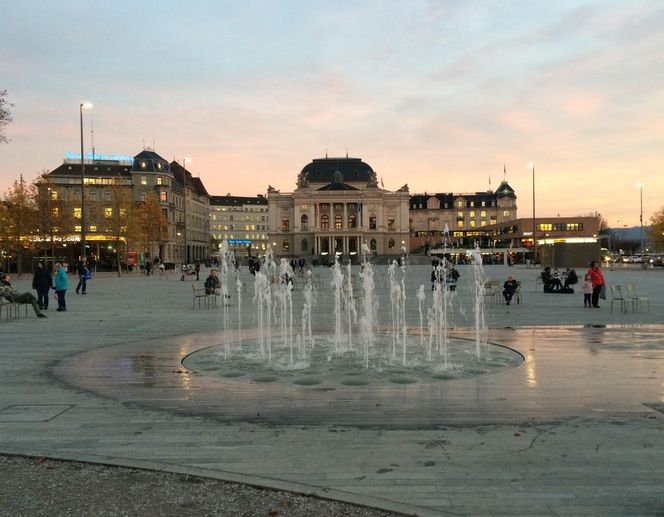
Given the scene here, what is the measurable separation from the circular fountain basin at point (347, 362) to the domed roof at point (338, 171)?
128 metres

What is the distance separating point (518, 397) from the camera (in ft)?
23.9

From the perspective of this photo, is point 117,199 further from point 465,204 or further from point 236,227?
point 465,204

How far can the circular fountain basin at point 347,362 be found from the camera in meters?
8.55

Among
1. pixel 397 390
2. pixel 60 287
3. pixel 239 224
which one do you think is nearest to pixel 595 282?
pixel 397 390

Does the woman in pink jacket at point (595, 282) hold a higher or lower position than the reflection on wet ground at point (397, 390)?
higher

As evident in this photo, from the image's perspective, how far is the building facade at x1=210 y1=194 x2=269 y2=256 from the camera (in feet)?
532

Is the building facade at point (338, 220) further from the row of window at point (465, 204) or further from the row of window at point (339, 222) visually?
the row of window at point (465, 204)

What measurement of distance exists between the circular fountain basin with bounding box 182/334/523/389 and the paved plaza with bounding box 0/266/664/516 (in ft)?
→ 0.99

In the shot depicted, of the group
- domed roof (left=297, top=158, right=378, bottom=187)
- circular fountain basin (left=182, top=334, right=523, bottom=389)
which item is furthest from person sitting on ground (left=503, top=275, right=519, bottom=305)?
domed roof (left=297, top=158, right=378, bottom=187)

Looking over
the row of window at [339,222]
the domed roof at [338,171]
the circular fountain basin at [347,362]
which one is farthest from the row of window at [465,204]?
the circular fountain basin at [347,362]

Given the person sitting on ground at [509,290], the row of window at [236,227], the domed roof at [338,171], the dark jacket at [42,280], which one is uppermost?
the domed roof at [338,171]

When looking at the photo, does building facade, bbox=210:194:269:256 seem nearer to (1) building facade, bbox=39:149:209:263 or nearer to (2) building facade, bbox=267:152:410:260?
(2) building facade, bbox=267:152:410:260

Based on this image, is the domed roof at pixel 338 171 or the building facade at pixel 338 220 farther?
the domed roof at pixel 338 171

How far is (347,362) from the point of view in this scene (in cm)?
990
